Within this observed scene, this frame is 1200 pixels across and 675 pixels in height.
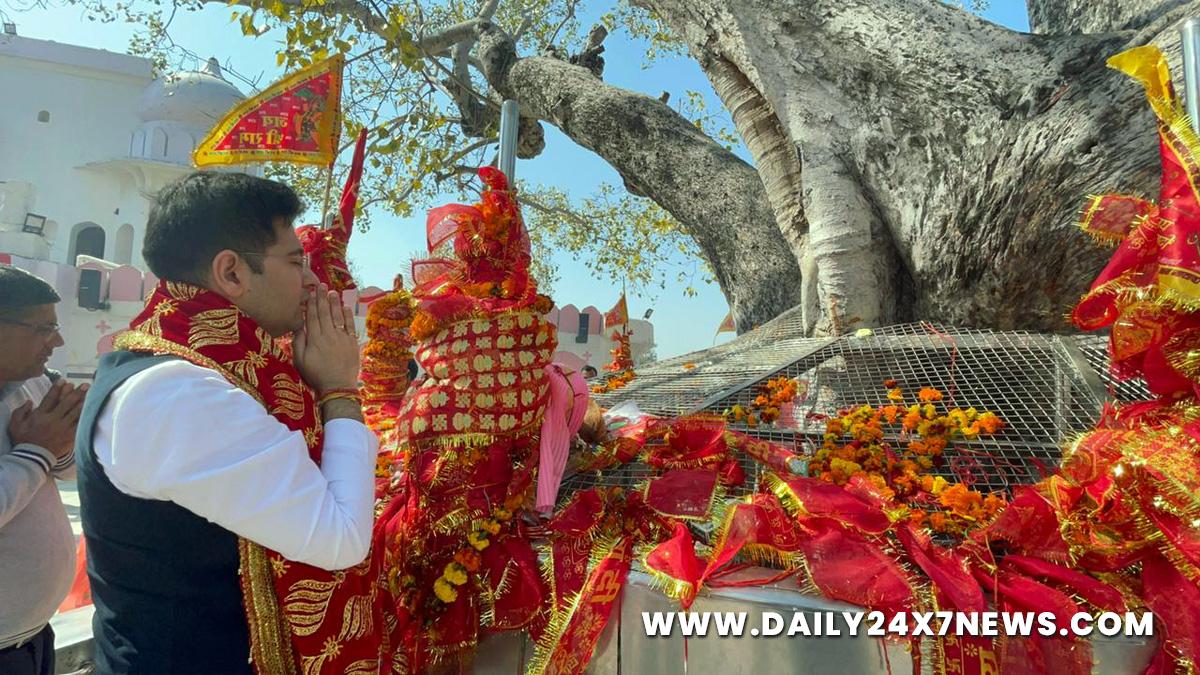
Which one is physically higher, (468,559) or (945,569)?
(945,569)

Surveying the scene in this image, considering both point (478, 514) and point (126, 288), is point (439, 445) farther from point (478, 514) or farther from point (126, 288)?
point (126, 288)

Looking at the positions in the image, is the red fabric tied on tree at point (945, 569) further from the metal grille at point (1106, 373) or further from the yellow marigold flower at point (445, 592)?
the yellow marigold flower at point (445, 592)

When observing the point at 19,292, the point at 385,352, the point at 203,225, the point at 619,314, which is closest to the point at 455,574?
the point at 203,225

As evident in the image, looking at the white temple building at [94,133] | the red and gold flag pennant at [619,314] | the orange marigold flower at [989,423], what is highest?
the white temple building at [94,133]

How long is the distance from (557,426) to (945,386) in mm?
1378

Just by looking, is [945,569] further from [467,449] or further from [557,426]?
[467,449]

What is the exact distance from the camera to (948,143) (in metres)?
3.30

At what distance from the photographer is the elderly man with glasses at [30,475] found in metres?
1.70

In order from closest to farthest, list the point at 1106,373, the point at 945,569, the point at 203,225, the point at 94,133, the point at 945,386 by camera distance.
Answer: the point at 203,225 < the point at 945,569 < the point at 1106,373 < the point at 945,386 < the point at 94,133

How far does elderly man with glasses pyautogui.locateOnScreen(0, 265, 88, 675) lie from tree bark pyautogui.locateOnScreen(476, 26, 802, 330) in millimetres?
4373

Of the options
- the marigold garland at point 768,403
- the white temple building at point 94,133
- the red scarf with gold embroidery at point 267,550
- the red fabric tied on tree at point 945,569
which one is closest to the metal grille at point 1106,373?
the red fabric tied on tree at point 945,569

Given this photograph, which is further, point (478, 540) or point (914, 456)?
point (914, 456)

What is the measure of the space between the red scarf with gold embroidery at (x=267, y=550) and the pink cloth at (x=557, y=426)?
0.67 meters

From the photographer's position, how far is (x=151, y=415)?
3.65 ft
